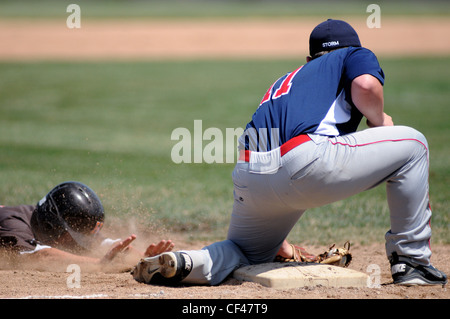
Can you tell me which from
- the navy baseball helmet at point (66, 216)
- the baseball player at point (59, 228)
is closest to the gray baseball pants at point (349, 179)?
the baseball player at point (59, 228)

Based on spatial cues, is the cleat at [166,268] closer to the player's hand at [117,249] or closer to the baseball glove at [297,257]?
the player's hand at [117,249]

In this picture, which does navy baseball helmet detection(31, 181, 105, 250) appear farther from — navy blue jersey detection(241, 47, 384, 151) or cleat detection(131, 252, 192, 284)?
navy blue jersey detection(241, 47, 384, 151)

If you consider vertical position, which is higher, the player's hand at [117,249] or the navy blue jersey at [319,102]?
the navy blue jersey at [319,102]

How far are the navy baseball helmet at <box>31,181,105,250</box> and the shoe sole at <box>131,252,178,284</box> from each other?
816 millimetres

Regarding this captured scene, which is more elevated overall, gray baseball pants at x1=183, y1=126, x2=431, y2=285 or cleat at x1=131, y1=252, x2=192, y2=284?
gray baseball pants at x1=183, y1=126, x2=431, y2=285

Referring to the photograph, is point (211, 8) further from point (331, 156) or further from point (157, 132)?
point (331, 156)

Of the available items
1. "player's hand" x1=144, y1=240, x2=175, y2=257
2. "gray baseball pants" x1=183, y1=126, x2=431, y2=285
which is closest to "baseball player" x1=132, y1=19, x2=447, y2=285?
"gray baseball pants" x1=183, y1=126, x2=431, y2=285

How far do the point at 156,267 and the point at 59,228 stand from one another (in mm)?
1179

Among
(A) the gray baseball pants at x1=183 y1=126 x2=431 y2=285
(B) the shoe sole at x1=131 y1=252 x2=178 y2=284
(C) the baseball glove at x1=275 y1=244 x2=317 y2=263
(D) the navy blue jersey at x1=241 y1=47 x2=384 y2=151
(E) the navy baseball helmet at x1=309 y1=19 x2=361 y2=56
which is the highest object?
(E) the navy baseball helmet at x1=309 y1=19 x2=361 y2=56

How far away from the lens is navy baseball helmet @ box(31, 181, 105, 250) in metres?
4.65

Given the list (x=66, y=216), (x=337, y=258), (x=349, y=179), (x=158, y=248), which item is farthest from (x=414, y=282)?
(x=66, y=216)

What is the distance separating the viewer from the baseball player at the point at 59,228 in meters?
4.50

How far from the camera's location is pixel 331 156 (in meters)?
3.41

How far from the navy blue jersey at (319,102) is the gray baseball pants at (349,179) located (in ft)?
0.35
